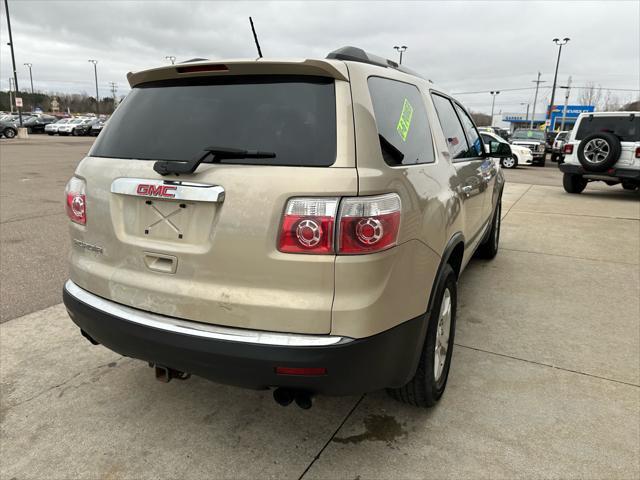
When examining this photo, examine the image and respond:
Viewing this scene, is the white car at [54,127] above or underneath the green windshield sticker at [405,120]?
underneath

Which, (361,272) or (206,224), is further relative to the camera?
(206,224)

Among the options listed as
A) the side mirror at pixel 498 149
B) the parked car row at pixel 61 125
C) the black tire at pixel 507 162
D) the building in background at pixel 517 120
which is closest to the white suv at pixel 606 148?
the side mirror at pixel 498 149

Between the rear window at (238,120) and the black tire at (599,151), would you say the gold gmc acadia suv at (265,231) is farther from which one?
the black tire at (599,151)

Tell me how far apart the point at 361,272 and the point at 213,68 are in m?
1.15

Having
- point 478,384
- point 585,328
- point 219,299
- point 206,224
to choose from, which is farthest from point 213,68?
point 585,328

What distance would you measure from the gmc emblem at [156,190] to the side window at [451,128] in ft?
5.99

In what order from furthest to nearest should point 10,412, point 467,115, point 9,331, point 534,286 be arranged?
1. point 534,286
2. point 467,115
3. point 9,331
4. point 10,412

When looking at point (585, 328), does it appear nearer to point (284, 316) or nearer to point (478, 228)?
point (478, 228)

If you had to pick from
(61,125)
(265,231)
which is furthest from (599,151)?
(61,125)

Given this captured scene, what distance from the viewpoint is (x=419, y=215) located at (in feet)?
7.14

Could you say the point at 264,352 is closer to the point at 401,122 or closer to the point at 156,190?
the point at 156,190

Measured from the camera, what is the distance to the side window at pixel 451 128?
3150 mm

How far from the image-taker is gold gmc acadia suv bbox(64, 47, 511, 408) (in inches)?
73.9

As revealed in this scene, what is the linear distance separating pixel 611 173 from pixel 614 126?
1194 mm
